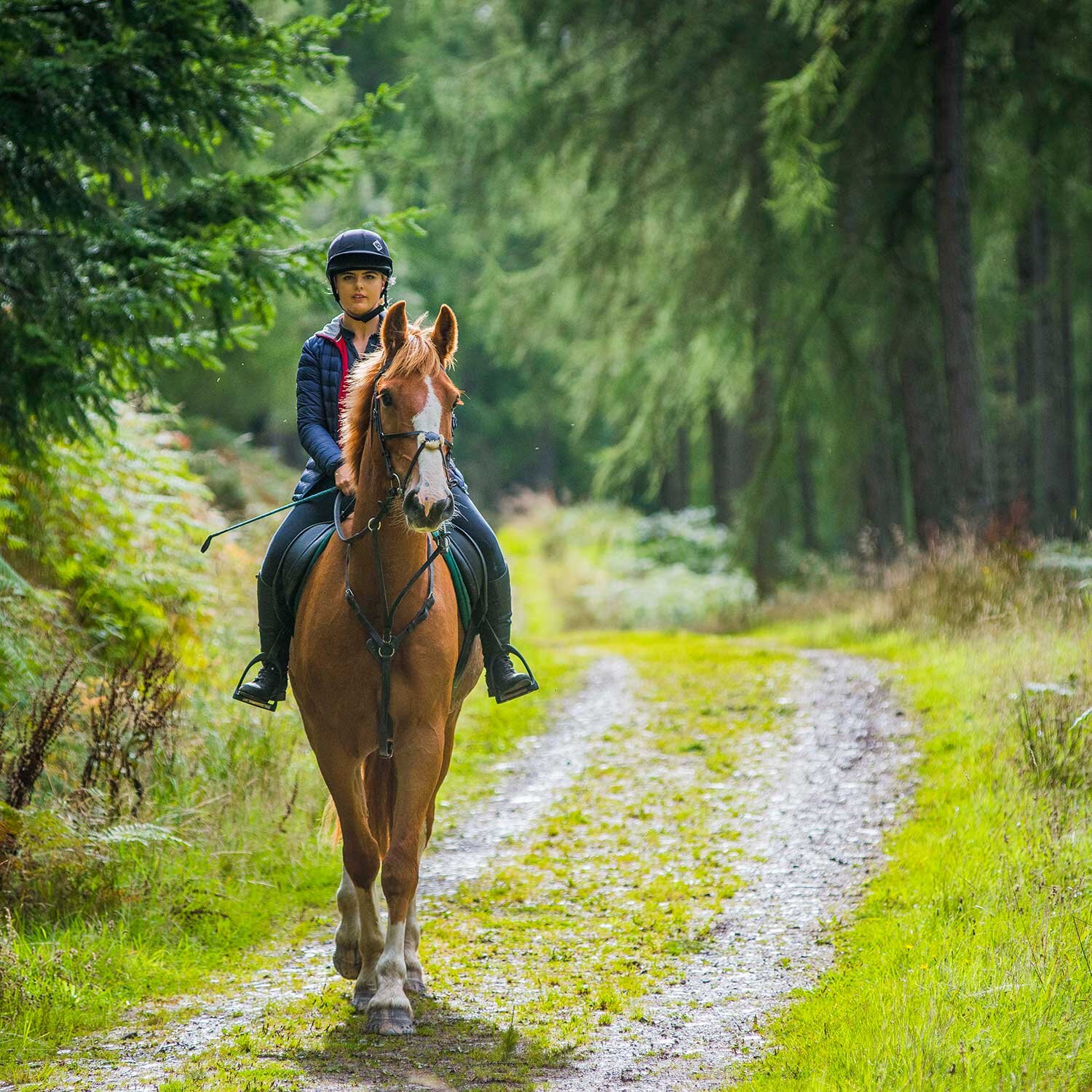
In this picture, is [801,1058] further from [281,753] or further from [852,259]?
[852,259]

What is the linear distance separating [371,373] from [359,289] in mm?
919

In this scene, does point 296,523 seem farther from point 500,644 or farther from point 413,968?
point 413,968

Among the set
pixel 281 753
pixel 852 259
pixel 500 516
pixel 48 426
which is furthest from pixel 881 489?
pixel 500 516

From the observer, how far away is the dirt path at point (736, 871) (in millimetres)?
4590

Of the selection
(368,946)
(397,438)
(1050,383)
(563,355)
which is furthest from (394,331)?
(563,355)

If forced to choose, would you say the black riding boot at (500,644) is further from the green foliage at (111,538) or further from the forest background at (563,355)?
the green foliage at (111,538)

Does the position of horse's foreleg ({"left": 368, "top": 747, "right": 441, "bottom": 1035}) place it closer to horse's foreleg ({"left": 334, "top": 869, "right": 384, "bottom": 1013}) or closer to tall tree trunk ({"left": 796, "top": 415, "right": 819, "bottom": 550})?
horse's foreleg ({"left": 334, "top": 869, "right": 384, "bottom": 1013})

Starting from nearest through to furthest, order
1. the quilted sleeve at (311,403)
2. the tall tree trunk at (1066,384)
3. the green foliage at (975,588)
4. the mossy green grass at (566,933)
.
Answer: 1. the mossy green grass at (566,933)
2. the quilted sleeve at (311,403)
3. the green foliage at (975,588)
4. the tall tree trunk at (1066,384)

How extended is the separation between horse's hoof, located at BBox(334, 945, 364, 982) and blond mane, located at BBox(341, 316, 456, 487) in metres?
2.18

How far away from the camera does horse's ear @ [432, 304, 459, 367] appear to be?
491 cm

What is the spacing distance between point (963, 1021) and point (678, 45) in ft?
49.8

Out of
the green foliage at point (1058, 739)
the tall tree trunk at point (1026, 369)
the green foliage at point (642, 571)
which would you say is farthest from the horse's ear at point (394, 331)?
the tall tree trunk at point (1026, 369)

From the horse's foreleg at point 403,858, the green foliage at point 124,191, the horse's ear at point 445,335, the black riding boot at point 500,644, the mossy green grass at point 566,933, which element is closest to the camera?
the mossy green grass at point 566,933

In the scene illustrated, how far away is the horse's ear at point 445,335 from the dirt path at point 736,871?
2772 millimetres
